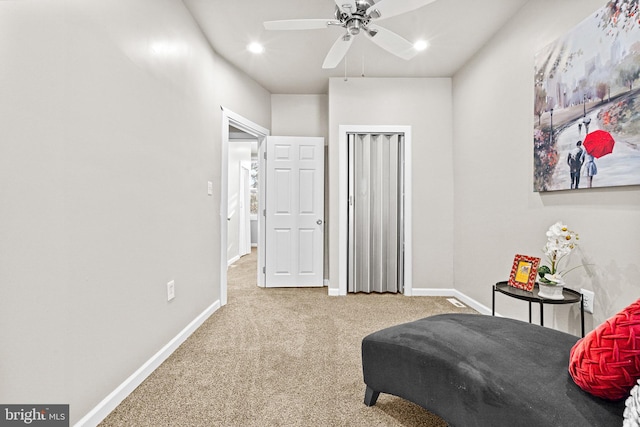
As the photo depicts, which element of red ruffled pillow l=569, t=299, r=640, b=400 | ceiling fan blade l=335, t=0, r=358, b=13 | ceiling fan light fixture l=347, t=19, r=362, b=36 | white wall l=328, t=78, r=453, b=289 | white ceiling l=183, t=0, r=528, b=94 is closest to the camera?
red ruffled pillow l=569, t=299, r=640, b=400

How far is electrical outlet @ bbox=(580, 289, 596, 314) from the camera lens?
1791mm

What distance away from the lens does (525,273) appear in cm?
199

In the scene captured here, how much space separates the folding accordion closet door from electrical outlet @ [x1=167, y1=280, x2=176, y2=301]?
2.01 m

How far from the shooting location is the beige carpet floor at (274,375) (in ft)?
4.82

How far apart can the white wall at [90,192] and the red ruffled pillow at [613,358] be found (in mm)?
1868

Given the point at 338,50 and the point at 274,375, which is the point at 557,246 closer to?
the point at 274,375

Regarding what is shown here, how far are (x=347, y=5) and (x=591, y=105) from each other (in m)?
1.53

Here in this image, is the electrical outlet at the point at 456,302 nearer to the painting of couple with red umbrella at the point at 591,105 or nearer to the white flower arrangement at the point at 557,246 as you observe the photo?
the white flower arrangement at the point at 557,246

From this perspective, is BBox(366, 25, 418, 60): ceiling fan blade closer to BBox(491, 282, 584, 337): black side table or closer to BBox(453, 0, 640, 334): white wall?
BBox(453, 0, 640, 334): white wall

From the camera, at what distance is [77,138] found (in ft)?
4.42

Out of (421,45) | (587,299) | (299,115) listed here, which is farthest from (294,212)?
(587,299)

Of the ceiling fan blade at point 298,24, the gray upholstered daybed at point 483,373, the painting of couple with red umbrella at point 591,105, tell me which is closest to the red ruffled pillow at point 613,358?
the gray upholstered daybed at point 483,373

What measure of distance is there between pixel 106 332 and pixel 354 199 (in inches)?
107

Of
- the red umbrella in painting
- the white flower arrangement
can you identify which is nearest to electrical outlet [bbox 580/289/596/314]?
the white flower arrangement
